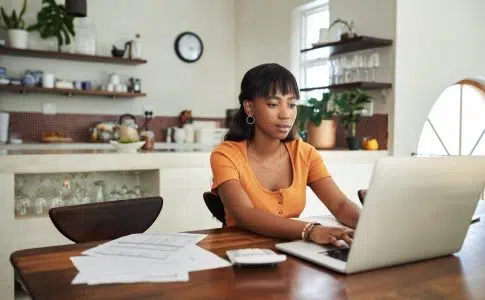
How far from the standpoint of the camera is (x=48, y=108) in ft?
17.3

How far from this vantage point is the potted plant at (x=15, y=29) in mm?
4836

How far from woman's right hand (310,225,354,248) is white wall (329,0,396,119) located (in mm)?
3108

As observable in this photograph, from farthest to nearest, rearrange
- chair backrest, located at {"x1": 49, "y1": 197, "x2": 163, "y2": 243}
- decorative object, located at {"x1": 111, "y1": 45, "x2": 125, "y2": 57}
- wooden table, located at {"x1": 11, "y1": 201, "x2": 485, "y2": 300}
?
1. decorative object, located at {"x1": 111, "y1": 45, "x2": 125, "y2": 57}
2. chair backrest, located at {"x1": 49, "y1": 197, "x2": 163, "y2": 243}
3. wooden table, located at {"x1": 11, "y1": 201, "x2": 485, "y2": 300}

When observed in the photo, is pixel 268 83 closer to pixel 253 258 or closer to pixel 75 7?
pixel 253 258

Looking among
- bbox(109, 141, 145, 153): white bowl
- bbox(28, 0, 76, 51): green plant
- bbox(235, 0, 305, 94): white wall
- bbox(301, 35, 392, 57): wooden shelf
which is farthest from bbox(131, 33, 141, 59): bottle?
bbox(109, 141, 145, 153): white bowl

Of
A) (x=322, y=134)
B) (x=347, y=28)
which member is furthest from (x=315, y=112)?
(x=347, y=28)

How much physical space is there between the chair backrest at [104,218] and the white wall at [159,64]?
4230 millimetres

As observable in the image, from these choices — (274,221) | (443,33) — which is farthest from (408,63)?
(274,221)

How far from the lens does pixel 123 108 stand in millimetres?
5707

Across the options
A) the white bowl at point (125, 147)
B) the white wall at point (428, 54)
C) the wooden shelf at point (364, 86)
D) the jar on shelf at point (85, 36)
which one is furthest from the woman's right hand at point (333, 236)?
the jar on shelf at point (85, 36)

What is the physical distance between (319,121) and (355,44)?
2.59ft

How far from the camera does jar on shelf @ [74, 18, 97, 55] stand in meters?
5.23

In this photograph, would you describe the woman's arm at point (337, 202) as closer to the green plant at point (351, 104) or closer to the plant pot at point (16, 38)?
the green plant at point (351, 104)

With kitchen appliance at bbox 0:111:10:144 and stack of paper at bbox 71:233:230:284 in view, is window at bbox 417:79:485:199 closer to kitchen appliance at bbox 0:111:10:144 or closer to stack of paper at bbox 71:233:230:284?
stack of paper at bbox 71:233:230:284
